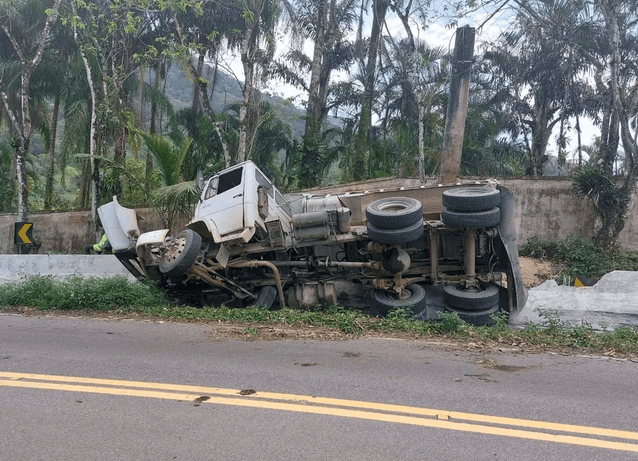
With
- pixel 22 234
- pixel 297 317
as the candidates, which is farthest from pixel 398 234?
pixel 22 234

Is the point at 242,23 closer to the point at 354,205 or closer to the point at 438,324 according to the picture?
the point at 354,205

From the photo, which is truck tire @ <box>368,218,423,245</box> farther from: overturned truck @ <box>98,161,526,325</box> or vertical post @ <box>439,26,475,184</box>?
vertical post @ <box>439,26,475,184</box>

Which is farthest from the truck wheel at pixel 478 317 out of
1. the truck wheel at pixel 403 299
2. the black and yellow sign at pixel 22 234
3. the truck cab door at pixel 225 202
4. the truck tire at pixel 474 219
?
the black and yellow sign at pixel 22 234

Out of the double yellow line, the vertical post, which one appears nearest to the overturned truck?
the double yellow line

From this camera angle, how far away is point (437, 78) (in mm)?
21016

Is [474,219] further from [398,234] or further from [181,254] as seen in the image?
[181,254]

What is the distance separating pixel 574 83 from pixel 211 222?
19.3 m

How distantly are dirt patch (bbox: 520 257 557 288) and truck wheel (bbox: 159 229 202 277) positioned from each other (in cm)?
856

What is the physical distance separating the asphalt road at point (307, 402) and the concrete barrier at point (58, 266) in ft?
17.2

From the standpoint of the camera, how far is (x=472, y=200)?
8.51 m

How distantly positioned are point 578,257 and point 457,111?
5108 mm

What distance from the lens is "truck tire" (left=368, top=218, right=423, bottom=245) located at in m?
8.45

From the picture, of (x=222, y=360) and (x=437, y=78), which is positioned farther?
(x=437, y=78)

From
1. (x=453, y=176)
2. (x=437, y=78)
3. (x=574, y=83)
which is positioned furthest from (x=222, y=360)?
(x=574, y=83)
